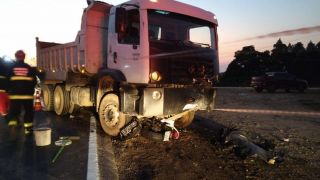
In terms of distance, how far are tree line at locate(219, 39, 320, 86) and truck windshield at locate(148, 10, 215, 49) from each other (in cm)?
3147

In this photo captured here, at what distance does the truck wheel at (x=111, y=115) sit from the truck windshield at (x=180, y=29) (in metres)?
1.67

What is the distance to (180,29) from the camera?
6.90 m

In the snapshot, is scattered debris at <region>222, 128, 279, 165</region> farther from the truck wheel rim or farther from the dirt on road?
the truck wheel rim

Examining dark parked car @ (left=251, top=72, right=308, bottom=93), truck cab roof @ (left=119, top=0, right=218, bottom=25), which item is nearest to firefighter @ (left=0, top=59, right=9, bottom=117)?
truck cab roof @ (left=119, top=0, right=218, bottom=25)

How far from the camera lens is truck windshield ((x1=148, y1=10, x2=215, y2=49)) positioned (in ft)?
21.0

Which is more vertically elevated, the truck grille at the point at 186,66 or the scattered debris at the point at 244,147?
the truck grille at the point at 186,66

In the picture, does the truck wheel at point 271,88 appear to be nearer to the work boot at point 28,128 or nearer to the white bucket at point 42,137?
the work boot at point 28,128

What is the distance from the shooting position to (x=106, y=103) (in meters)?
7.25

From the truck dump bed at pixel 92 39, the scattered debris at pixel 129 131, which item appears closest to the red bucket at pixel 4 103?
the truck dump bed at pixel 92 39

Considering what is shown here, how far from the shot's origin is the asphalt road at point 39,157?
4500mm

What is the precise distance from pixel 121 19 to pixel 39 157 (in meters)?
2.95

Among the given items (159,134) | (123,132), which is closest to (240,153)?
(159,134)

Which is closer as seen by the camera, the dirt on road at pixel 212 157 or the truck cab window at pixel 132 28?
the dirt on road at pixel 212 157

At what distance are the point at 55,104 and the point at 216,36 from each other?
575cm
